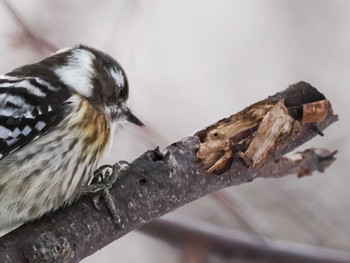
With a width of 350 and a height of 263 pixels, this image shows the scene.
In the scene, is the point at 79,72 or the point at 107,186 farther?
the point at 79,72

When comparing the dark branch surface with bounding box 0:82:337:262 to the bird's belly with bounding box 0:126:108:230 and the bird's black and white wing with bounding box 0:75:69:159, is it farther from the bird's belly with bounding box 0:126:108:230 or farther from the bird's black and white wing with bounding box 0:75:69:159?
the bird's black and white wing with bounding box 0:75:69:159

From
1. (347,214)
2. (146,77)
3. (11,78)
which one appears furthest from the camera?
(146,77)

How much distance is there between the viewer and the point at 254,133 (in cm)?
204

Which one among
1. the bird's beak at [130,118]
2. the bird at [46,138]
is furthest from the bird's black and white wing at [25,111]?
the bird's beak at [130,118]

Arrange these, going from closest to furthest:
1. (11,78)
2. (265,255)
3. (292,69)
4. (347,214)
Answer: (265,255) → (11,78) → (347,214) → (292,69)

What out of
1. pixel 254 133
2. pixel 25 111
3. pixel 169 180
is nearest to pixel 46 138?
pixel 25 111

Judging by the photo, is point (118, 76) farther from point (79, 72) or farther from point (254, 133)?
point (254, 133)

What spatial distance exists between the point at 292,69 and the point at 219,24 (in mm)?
415

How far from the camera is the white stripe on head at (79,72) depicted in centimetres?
216

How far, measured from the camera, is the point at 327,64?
3.31 m

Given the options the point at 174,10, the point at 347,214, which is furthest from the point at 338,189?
the point at 174,10

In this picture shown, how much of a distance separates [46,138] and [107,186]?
20 centimetres

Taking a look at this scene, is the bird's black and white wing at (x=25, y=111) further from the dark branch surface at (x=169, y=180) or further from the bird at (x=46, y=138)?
the dark branch surface at (x=169, y=180)

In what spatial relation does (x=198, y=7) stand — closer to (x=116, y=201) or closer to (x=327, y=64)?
(x=327, y=64)
